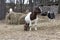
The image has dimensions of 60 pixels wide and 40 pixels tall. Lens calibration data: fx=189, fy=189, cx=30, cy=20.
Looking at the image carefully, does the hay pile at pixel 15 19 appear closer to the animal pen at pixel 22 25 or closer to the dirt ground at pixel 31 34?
the animal pen at pixel 22 25

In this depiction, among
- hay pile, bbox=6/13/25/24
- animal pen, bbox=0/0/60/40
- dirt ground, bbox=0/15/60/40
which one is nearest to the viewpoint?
dirt ground, bbox=0/15/60/40

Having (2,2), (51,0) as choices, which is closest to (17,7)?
(51,0)

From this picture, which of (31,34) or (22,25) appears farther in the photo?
(22,25)

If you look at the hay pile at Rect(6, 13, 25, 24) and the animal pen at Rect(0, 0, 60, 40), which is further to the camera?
the hay pile at Rect(6, 13, 25, 24)

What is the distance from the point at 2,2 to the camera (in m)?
14.7

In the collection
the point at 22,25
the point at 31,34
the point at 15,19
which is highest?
the point at 31,34

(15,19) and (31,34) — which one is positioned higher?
(31,34)

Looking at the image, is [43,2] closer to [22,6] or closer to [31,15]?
[22,6]

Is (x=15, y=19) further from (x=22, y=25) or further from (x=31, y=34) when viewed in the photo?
(x=31, y=34)

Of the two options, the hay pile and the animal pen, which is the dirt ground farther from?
the hay pile

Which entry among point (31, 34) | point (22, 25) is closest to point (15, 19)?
point (22, 25)

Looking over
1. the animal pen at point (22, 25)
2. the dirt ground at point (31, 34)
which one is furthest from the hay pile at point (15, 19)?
the dirt ground at point (31, 34)

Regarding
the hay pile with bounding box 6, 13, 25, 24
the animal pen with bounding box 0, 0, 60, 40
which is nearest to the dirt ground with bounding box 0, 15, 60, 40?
the animal pen with bounding box 0, 0, 60, 40

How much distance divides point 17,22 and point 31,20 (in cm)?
392
